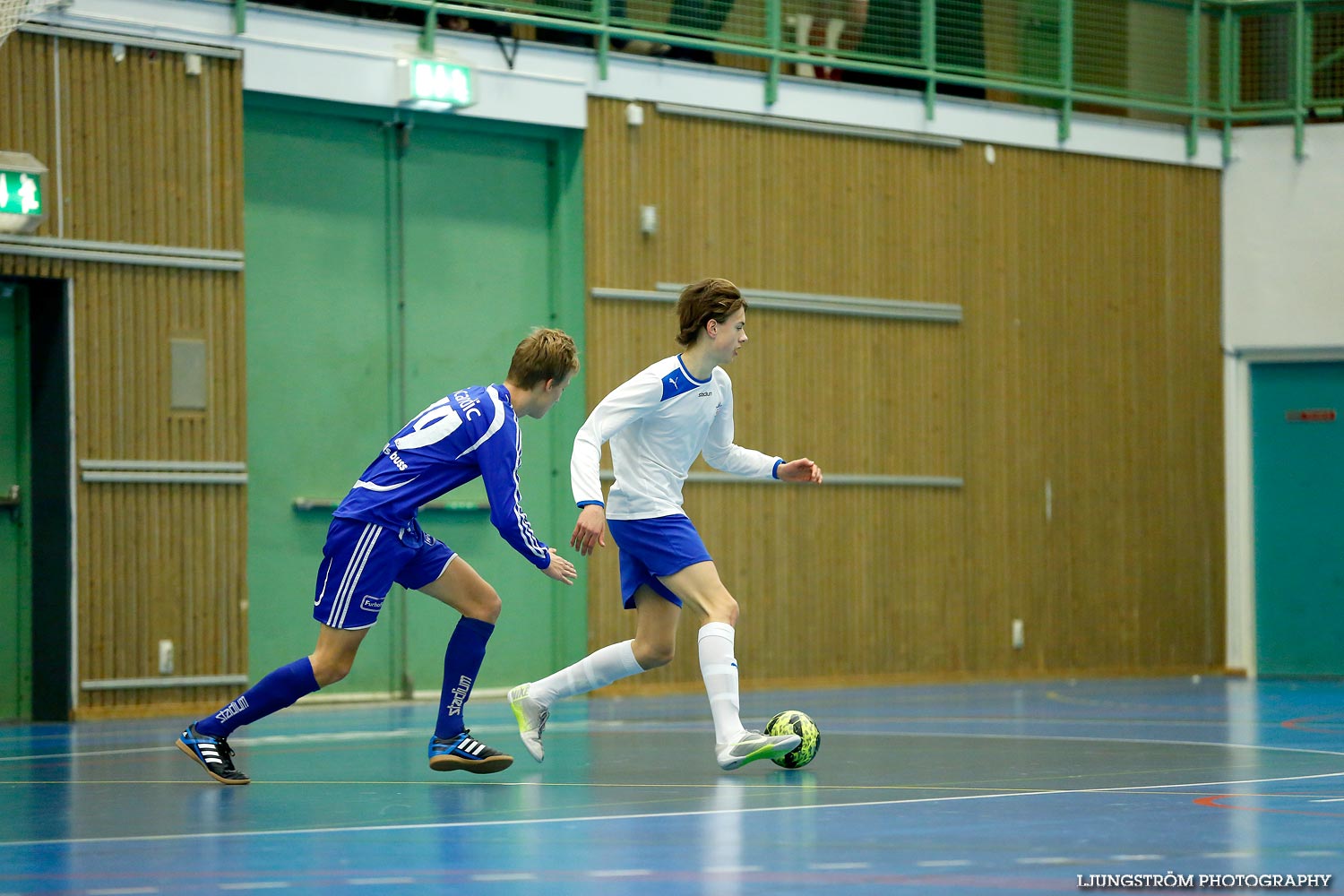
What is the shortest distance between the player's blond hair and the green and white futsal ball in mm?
1604

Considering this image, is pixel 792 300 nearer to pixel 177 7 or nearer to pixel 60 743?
pixel 177 7

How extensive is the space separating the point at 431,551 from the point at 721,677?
125 centimetres

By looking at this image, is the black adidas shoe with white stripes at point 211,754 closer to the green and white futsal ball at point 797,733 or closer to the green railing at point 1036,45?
the green and white futsal ball at point 797,733

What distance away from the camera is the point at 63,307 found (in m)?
11.5

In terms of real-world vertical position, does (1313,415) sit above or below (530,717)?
above

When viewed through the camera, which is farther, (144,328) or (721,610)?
(144,328)

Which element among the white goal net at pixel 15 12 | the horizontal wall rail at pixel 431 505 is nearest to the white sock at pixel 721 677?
the white goal net at pixel 15 12

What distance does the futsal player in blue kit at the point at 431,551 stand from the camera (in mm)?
6742

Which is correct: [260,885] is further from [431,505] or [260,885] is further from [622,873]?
[431,505]

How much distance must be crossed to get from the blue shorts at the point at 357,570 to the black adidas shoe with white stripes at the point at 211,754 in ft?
2.15

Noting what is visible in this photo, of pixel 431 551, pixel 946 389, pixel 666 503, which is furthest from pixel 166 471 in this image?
pixel 946 389

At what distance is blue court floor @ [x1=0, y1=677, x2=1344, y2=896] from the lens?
14.6ft

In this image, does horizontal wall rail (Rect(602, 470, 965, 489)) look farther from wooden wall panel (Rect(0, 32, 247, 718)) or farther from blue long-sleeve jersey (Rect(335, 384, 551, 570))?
blue long-sleeve jersey (Rect(335, 384, 551, 570))

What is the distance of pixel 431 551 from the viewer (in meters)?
7.02
